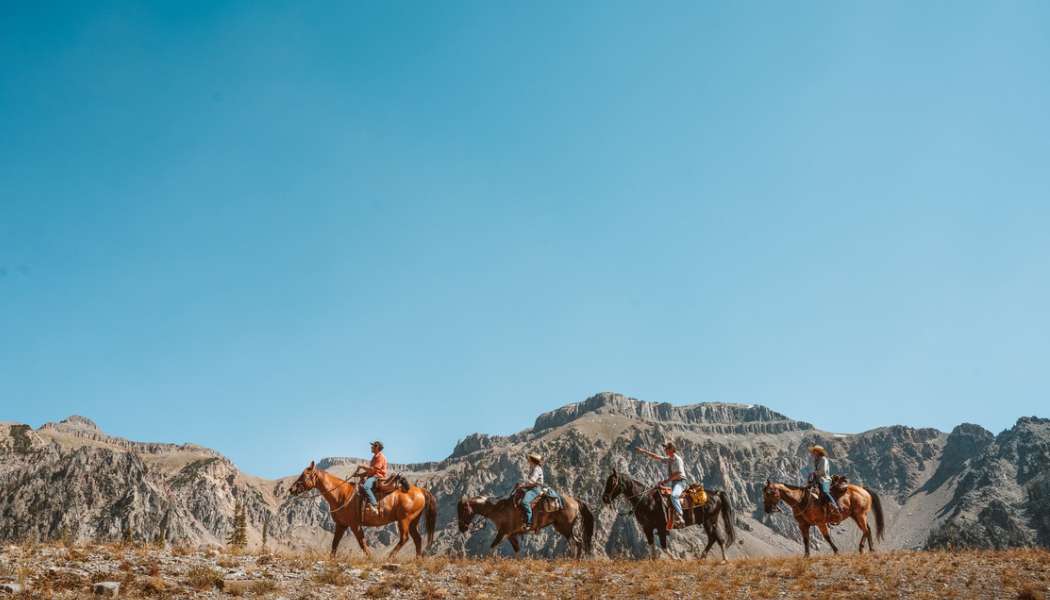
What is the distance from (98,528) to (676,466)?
225030 millimetres

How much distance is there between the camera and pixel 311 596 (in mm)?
15227

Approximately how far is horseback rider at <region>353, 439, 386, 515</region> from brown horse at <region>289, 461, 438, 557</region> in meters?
0.29

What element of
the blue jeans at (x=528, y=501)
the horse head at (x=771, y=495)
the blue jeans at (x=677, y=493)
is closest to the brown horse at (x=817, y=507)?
the horse head at (x=771, y=495)

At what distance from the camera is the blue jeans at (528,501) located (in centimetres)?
2413

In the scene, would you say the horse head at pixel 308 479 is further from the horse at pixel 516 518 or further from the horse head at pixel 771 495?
the horse head at pixel 771 495

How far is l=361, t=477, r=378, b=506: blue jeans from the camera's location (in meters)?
22.7

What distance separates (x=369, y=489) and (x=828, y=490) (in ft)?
58.8

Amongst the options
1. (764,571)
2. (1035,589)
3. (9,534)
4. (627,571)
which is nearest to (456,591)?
(627,571)

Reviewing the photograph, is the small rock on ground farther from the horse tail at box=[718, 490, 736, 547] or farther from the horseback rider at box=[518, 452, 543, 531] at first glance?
the horse tail at box=[718, 490, 736, 547]

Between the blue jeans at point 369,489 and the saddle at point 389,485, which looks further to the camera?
the saddle at point 389,485

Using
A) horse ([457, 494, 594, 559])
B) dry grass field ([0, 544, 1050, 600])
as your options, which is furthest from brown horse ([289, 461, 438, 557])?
dry grass field ([0, 544, 1050, 600])

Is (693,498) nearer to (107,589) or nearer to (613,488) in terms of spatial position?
(613,488)

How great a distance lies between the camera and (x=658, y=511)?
24953mm

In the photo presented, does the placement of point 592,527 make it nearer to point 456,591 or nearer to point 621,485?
point 621,485
